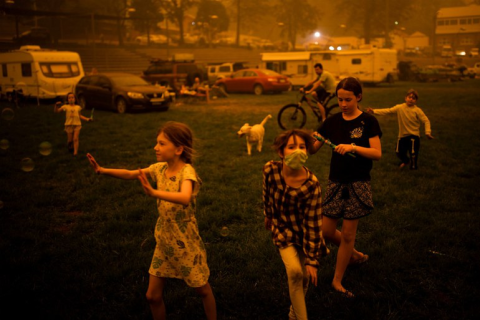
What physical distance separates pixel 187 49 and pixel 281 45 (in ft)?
63.6

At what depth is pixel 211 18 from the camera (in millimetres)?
71500

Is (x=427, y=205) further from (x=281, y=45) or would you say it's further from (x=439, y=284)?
(x=281, y=45)

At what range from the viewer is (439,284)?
3.90 meters

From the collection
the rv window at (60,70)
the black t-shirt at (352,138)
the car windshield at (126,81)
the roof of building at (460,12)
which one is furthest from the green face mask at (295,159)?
the roof of building at (460,12)

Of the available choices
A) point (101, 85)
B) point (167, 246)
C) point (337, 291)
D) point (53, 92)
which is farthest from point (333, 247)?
point (53, 92)

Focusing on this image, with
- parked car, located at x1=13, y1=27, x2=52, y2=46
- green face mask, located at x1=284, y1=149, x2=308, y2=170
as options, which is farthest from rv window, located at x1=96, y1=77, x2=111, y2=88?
parked car, located at x1=13, y1=27, x2=52, y2=46

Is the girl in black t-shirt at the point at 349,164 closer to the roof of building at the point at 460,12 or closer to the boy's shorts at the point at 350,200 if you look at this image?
the boy's shorts at the point at 350,200

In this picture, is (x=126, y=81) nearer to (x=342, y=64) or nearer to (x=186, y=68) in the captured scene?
(x=186, y=68)

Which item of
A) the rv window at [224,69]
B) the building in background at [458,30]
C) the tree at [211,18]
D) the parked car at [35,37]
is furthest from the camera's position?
the tree at [211,18]

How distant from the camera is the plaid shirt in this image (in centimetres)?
289

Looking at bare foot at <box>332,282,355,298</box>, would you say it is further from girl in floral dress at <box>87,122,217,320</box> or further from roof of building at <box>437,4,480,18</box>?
roof of building at <box>437,4,480,18</box>

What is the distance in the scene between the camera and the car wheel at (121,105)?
16859 millimetres

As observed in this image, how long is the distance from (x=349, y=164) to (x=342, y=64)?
100.0ft

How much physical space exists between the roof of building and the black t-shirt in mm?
49240
